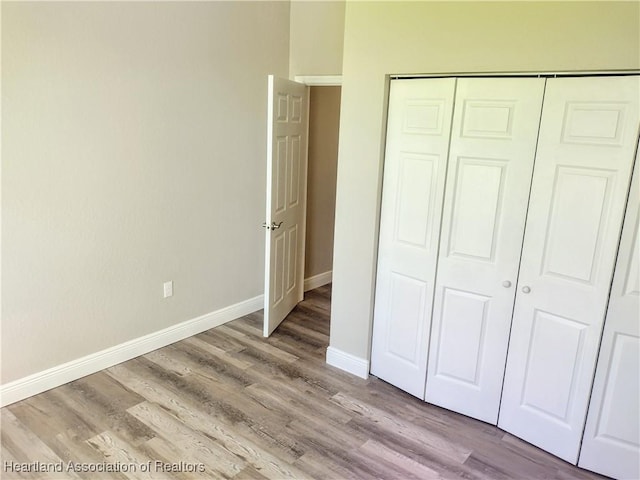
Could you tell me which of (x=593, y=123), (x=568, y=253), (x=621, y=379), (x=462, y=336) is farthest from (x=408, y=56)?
(x=621, y=379)

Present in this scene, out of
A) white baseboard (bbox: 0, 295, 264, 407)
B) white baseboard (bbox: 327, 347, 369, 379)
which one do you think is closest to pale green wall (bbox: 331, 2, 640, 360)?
white baseboard (bbox: 327, 347, 369, 379)

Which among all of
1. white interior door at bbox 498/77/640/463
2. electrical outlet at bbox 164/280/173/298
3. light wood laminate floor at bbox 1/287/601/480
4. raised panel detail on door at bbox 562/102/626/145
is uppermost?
raised panel detail on door at bbox 562/102/626/145

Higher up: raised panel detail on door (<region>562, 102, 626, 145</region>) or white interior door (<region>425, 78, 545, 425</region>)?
raised panel detail on door (<region>562, 102, 626, 145</region>)

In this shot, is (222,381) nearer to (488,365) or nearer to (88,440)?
(88,440)

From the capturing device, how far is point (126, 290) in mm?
3348

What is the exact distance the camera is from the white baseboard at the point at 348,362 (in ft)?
10.8

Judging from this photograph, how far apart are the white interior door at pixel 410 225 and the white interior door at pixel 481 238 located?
7cm

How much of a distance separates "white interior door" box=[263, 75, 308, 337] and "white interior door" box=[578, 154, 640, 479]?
7.51 feet

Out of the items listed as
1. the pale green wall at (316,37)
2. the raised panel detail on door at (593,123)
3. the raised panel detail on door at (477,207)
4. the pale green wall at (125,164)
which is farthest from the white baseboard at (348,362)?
the pale green wall at (316,37)

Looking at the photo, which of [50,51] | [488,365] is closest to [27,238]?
[50,51]

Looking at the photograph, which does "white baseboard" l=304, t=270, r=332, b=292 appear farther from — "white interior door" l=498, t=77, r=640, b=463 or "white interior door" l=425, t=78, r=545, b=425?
"white interior door" l=498, t=77, r=640, b=463

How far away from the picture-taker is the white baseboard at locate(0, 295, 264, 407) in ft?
9.41

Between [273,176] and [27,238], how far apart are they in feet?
5.46

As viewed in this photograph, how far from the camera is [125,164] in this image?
3182mm
